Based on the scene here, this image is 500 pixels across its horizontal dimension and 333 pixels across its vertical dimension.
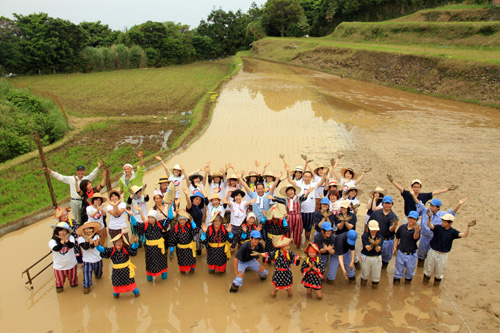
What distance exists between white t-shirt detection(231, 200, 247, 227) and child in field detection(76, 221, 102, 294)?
2.46m

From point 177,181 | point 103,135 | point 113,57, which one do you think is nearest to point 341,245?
point 177,181

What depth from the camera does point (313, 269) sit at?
5582 millimetres

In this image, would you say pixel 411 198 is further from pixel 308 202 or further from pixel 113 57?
pixel 113 57

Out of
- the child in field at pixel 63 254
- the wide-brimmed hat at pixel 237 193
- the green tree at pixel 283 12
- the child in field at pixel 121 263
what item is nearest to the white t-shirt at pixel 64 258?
the child in field at pixel 63 254

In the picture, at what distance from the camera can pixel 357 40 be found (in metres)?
38.4

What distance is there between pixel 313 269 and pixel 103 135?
48.6 feet

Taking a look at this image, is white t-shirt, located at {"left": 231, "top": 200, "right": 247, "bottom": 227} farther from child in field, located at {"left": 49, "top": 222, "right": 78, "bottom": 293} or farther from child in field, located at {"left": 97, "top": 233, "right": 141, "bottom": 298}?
child in field, located at {"left": 49, "top": 222, "right": 78, "bottom": 293}

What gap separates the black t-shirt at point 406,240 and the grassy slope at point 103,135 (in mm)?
9268

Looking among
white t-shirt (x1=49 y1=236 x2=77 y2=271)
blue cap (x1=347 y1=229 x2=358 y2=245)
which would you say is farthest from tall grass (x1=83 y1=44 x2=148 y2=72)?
blue cap (x1=347 y1=229 x2=358 y2=245)

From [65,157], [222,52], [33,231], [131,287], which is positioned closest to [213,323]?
[131,287]

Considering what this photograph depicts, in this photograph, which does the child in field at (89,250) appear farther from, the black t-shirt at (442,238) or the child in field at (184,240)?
the black t-shirt at (442,238)

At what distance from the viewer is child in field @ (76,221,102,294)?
19.0ft

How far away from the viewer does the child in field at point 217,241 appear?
634 cm

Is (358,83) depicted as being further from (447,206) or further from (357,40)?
(447,206)
